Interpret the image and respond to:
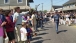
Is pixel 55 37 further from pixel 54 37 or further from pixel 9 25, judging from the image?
pixel 9 25

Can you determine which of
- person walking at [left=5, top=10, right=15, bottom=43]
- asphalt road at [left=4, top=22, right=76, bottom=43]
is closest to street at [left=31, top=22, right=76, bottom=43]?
asphalt road at [left=4, top=22, right=76, bottom=43]

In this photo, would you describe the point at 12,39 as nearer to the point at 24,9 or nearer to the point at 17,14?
the point at 17,14

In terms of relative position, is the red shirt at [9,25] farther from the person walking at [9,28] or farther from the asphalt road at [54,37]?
the asphalt road at [54,37]

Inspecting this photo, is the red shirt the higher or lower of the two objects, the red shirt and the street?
the higher

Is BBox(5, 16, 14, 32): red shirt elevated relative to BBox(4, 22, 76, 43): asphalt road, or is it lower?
elevated

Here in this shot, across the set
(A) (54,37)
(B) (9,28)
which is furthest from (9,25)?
(A) (54,37)

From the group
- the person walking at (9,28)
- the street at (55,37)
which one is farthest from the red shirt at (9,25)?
the street at (55,37)

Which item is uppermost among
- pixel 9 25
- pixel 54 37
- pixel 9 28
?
pixel 9 25

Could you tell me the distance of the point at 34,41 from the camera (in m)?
10.3

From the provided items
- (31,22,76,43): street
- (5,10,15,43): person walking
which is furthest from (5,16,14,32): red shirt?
(31,22,76,43): street

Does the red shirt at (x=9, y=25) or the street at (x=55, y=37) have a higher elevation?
the red shirt at (x=9, y=25)

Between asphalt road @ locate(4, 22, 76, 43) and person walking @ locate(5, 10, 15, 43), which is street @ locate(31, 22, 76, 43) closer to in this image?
asphalt road @ locate(4, 22, 76, 43)

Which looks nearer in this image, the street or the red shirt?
the red shirt

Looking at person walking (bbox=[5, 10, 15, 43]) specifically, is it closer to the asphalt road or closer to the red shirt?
the red shirt
